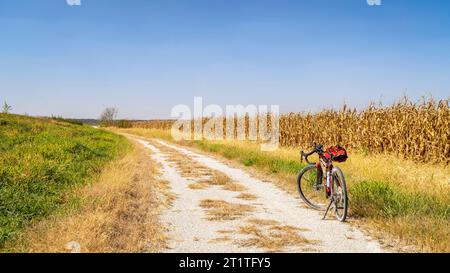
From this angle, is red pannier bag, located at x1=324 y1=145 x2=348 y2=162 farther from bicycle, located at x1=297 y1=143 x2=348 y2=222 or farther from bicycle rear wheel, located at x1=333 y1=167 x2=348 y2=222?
bicycle rear wheel, located at x1=333 y1=167 x2=348 y2=222

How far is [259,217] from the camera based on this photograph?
26.7ft

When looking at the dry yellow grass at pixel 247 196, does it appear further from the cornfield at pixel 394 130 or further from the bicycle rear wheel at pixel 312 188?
the cornfield at pixel 394 130

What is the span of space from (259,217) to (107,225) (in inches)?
113

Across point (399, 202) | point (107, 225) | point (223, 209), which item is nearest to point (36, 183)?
point (107, 225)

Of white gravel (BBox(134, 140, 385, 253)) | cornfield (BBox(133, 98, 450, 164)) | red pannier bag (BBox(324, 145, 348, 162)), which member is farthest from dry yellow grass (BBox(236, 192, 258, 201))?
cornfield (BBox(133, 98, 450, 164))

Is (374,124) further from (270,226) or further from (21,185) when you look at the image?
(21,185)

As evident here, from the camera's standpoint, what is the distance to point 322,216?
837cm

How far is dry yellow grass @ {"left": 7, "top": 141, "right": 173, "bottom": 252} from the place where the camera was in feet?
19.4

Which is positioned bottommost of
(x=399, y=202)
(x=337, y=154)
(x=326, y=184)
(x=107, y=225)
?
(x=107, y=225)

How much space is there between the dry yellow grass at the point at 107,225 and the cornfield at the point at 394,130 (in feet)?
34.4

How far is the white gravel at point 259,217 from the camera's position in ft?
20.2

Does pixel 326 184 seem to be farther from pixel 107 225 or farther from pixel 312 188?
pixel 107 225

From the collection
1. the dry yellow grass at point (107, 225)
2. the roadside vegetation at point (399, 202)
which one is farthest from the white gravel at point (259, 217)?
the roadside vegetation at point (399, 202)
